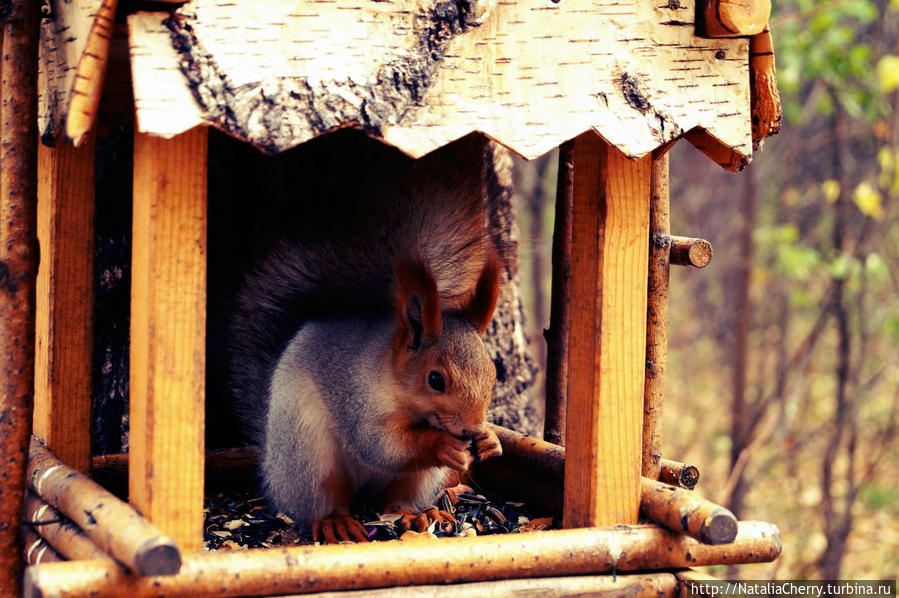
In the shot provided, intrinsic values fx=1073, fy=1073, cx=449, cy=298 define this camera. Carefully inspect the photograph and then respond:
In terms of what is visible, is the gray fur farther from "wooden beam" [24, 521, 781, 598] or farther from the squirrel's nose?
"wooden beam" [24, 521, 781, 598]

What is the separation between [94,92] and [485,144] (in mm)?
990

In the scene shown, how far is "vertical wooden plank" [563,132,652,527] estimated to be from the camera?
5.27 feet

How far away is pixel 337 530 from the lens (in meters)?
1.85

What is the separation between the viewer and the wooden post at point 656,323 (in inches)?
71.7

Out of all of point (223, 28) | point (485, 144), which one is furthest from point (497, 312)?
point (223, 28)

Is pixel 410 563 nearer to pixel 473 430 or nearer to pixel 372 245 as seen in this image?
pixel 473 430

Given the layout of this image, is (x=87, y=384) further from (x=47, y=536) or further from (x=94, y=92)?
(x=94, y=92)

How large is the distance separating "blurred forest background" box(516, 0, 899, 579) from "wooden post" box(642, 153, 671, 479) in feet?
5.37

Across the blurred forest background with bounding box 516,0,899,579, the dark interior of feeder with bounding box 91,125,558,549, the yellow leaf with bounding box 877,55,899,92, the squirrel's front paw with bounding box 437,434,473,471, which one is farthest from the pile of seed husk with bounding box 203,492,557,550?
the yellow leaf with bounding box 877,55,899,92

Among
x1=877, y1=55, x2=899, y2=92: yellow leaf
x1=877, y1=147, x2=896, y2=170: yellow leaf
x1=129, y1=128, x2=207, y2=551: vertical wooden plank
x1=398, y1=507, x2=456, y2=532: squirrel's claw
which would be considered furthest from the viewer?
x1=877, y1=147, x2=896, y2=170: yellow leaf

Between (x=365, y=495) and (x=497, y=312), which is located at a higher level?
(x=497, y=312)

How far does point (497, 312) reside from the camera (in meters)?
2.75

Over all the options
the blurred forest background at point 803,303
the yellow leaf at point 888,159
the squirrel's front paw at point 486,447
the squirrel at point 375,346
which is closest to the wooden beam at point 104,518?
the squirrel at point 375,346

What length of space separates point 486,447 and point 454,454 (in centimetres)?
9
